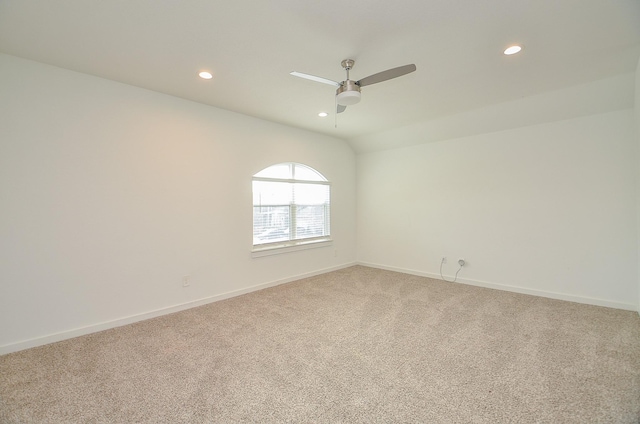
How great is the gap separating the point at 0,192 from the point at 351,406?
3.34 m

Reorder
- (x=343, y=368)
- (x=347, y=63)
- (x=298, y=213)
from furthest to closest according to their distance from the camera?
(x=298, y=213) → (x=347, y=63) → (x=343, y=368)

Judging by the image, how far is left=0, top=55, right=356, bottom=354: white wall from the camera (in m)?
2.49

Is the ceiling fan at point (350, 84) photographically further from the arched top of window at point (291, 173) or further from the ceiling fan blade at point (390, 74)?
the arched top of window at point (291, 173)

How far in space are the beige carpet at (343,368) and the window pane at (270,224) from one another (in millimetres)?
1217

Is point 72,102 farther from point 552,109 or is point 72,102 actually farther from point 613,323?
point 613,323

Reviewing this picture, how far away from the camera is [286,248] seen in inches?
180

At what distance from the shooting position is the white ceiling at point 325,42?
6.19 ft

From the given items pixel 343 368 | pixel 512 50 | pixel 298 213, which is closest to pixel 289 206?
pixel 298 213

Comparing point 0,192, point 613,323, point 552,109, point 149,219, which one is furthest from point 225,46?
point 613,323

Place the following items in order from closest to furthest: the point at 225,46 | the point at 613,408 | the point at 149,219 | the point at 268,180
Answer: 1. the point at 613,408
2. the point at 225,46
3. the point at 149,219
4. the point at 268,180

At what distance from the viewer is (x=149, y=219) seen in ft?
10.5

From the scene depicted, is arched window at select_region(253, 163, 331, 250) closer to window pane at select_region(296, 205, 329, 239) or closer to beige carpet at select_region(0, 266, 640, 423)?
window pane at select_region(296, 205, 329, 239)

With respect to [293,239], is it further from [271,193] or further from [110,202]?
[110,202]

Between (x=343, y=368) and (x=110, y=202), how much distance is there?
9.33ft
